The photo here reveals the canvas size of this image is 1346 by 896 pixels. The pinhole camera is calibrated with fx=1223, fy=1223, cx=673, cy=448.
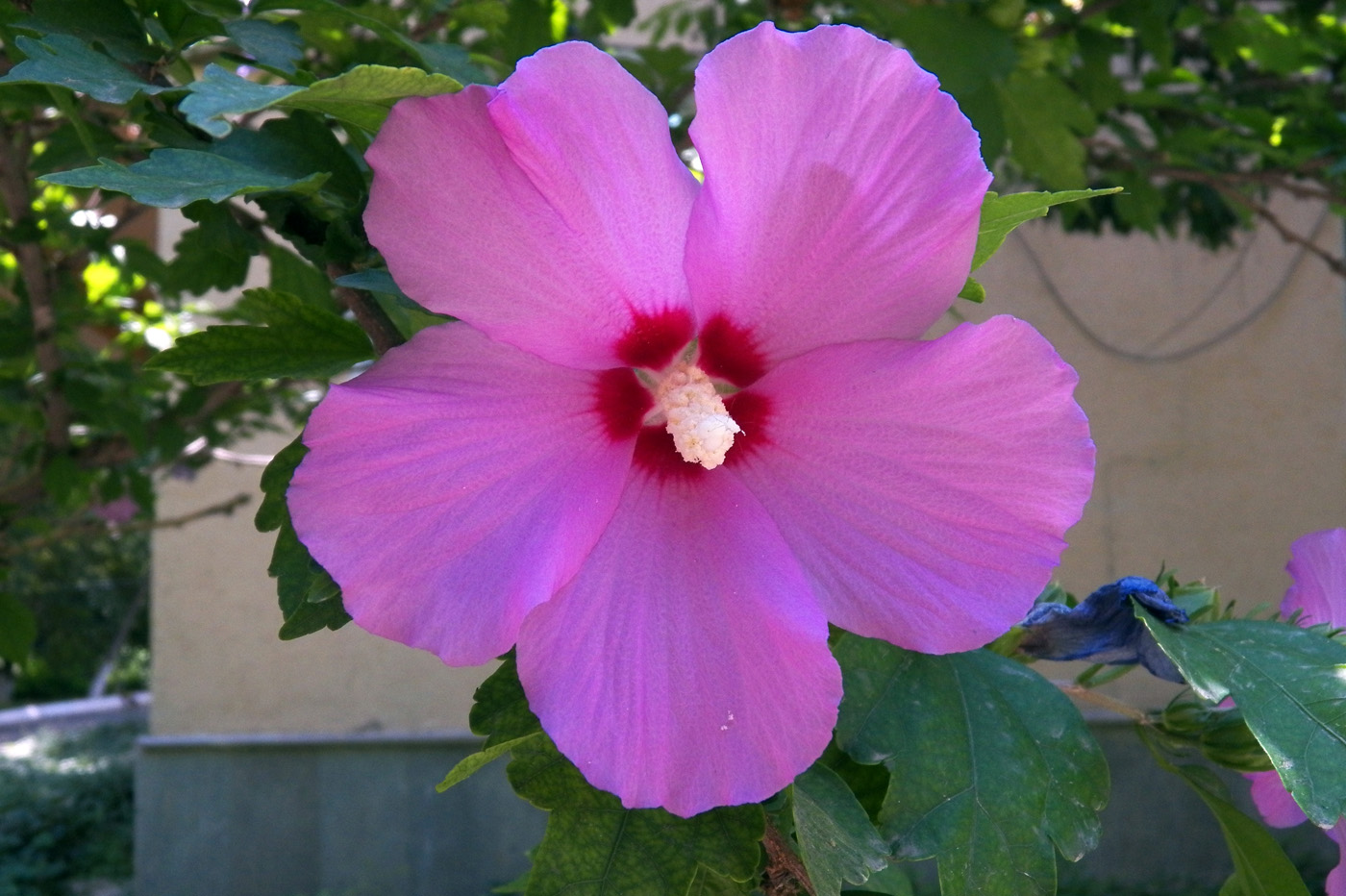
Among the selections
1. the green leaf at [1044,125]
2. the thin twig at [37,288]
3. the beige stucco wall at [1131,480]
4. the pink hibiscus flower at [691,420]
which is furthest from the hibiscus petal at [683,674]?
the beige stucco wall at [1131,480]

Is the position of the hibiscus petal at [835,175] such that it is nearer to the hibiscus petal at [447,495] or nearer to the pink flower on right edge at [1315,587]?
the hibiscus petal at [447,495]

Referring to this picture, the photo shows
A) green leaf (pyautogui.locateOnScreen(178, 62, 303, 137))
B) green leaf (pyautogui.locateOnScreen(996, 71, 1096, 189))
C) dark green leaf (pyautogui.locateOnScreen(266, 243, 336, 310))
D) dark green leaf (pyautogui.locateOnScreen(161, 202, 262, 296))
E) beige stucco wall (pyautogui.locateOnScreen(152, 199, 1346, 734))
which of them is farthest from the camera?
beige stucco wall (pyautogui.locateOnScreen(152, 199, 1346, 734))

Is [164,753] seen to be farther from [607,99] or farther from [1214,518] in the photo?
[607,99]

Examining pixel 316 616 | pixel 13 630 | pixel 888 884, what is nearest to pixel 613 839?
pixel 316 616

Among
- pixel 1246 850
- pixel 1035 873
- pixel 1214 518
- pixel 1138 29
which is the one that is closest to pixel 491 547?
pixel 1035 873

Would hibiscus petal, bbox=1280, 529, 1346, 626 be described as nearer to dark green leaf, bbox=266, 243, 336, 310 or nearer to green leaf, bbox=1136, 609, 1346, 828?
green leaf, bbox=1136, 609, 1346, 828

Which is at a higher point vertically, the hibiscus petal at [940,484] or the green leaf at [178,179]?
the green leaf at [178,179]

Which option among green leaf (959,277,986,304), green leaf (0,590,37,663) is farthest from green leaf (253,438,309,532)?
green leaf (0,590,37,663)
